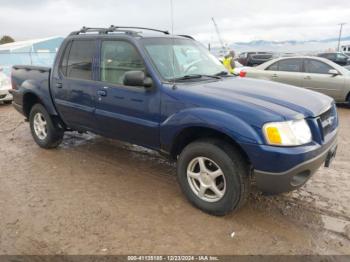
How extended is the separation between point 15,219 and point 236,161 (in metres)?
2.43

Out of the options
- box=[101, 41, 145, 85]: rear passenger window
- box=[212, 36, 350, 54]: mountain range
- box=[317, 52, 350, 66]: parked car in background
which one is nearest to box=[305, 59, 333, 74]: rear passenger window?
box=[101, 41, 145, 85]: rear passenger window

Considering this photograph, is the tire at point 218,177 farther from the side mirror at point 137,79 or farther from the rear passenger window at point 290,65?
the rear passenger window at point 290,65

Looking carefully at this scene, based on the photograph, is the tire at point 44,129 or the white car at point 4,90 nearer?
the tire at point 44,129

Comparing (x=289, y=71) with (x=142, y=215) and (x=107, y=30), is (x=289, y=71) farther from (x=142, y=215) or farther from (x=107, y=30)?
(x=142, y=215)

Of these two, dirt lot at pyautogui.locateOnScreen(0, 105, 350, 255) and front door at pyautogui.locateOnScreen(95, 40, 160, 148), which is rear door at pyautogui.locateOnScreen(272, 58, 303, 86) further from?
front door at pyautogui.locateOnScreen(95, 40, 160, 148)

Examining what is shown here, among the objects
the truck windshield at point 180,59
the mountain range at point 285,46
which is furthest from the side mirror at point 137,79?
the mountain range at point 285,46

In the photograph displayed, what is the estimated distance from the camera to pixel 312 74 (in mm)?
9008

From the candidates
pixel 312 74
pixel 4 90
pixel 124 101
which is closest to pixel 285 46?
pixel 312 74

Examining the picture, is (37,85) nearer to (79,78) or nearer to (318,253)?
(79,78)

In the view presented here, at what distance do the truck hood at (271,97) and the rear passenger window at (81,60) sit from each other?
1.70 meters

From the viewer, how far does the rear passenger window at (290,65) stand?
9.35 metres

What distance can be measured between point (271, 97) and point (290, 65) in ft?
22.3

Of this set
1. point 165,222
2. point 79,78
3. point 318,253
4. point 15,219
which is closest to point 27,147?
point 79,78

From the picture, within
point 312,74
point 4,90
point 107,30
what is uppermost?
point 107,30
